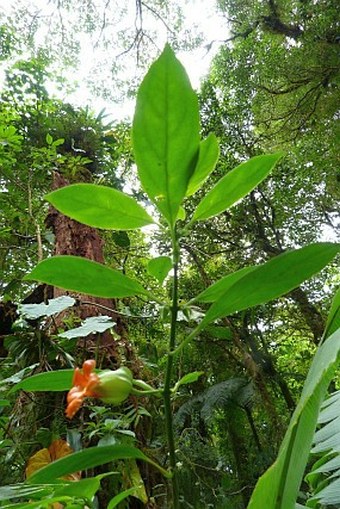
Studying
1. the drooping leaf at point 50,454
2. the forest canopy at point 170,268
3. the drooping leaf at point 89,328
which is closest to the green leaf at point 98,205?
the forest canopy at point 170,268

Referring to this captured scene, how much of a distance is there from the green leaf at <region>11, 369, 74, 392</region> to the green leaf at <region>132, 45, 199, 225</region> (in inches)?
5.8

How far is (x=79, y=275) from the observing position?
0.30 m

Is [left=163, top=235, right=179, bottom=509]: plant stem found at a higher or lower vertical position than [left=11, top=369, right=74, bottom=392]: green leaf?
lower

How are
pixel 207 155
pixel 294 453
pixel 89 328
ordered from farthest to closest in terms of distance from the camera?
pixel 89 328
pixel 207 155
pixel 294 453

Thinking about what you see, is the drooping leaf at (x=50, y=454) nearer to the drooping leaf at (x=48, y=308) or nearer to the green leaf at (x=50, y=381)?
the drooping leaf at (x=48, y=308)

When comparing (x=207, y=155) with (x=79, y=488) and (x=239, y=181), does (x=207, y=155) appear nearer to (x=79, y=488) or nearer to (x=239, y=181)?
(x=239, y=181)

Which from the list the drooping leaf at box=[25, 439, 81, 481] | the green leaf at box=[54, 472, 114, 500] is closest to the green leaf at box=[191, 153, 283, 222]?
the green leaf at box=[54, 472, 114, 500]

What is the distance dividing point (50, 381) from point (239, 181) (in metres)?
0.20

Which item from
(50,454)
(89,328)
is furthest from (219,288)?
(50,454)

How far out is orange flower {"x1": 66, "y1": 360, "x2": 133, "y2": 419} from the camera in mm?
245

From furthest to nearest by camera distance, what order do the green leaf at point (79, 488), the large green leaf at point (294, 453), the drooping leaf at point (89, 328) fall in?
the drooping leaf at point (89, 328) < the green leaf at point (79, 488) < the large green leaf at point (294, 453)

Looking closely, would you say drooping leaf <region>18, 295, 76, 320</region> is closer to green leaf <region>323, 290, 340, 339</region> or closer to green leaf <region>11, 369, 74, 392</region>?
green leaf <region>11, 369, 74, 392</region>

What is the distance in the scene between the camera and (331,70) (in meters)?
3.61

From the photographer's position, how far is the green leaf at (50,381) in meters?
0.32
